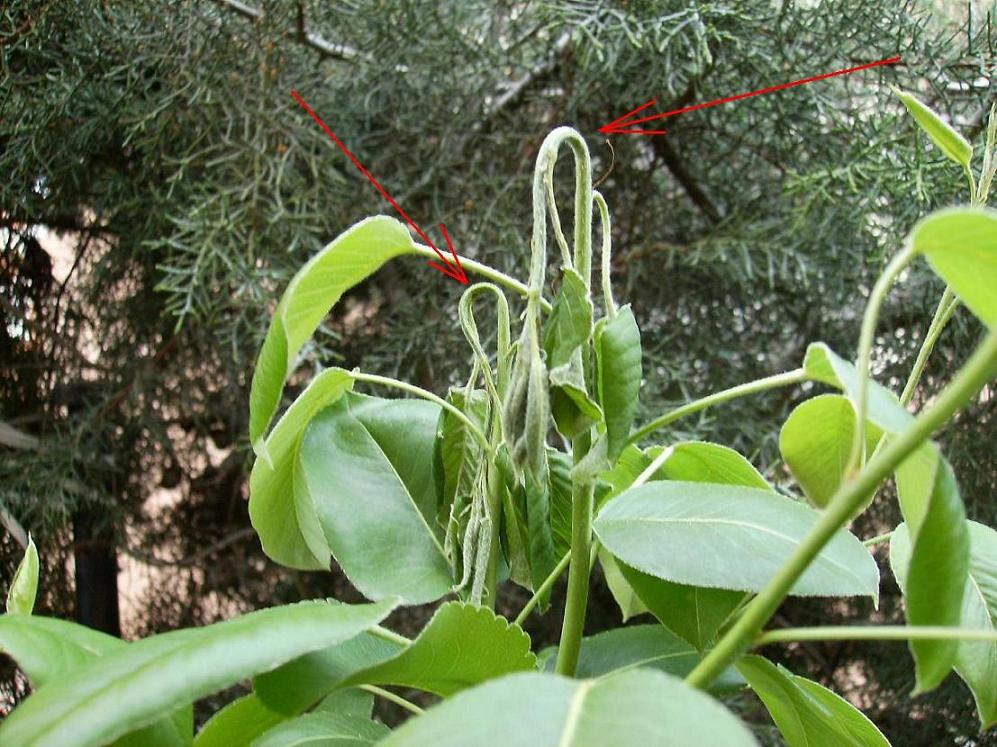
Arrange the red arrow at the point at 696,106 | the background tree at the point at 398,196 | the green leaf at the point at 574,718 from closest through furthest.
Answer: the green leaf at the point at 574,718 < the red arrow at the point at 696,106 < the background tree at the point at 398,196

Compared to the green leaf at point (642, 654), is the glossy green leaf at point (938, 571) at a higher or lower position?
higher

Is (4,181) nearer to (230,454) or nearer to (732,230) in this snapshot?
(230,454)

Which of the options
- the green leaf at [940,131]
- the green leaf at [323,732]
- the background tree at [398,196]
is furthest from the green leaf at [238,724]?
the background tree at [398,196]

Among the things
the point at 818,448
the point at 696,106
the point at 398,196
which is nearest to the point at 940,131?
the point at 818,448

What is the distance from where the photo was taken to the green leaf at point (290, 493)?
277 mm

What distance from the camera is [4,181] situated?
0.67 m

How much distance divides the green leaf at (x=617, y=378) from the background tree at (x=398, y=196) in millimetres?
413

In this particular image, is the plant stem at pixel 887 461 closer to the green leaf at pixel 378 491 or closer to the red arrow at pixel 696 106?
the green leaf at pixel 378 491

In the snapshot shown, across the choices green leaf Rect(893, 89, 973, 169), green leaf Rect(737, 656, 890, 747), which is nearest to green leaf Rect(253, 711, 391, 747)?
green leaf Rect(737, 656, 890, 747)

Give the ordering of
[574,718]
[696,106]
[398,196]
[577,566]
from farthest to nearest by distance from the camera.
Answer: [398,196] → [696,106] → [577,566] → [574,718]

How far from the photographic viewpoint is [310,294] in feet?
0.79

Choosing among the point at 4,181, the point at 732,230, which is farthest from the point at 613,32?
the point at 4,181

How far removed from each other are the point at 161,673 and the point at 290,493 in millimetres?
149

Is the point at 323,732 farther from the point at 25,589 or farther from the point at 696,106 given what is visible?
the point at 696,106
